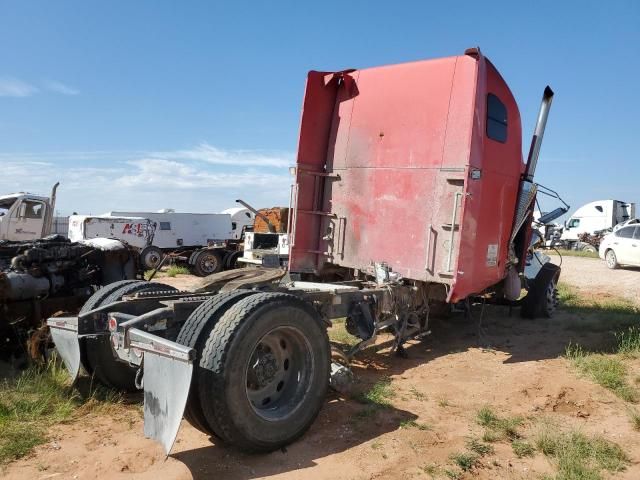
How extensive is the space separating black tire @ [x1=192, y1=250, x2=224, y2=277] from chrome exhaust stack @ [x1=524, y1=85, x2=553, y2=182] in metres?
13.4

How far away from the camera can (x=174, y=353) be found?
3326 millimetres

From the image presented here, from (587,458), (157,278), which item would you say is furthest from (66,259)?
(157,278)

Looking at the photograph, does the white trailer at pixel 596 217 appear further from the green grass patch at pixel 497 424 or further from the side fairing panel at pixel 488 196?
the green grass patch at pixel 497 424

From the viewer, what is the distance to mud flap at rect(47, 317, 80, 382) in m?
4.22

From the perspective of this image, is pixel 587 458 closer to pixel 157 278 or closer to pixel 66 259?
pixel 66 259

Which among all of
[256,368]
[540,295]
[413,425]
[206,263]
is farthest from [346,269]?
[206,263]

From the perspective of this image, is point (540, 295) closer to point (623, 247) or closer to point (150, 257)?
point (623, 247)

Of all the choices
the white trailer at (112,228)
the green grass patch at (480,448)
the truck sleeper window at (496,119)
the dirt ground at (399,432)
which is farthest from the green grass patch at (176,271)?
the green grass patch at (480,448)

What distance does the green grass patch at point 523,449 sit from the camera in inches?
154

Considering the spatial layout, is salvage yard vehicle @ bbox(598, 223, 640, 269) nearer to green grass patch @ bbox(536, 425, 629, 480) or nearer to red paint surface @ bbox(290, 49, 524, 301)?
red paint surface @ bbox(290, 49, 524, 301)

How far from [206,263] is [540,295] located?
12.8m

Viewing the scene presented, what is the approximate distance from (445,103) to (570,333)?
425 cm

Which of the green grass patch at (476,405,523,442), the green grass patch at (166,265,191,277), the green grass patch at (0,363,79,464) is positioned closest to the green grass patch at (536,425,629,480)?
the green grass patch at (476,405,523,442)

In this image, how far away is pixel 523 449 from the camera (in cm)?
394
